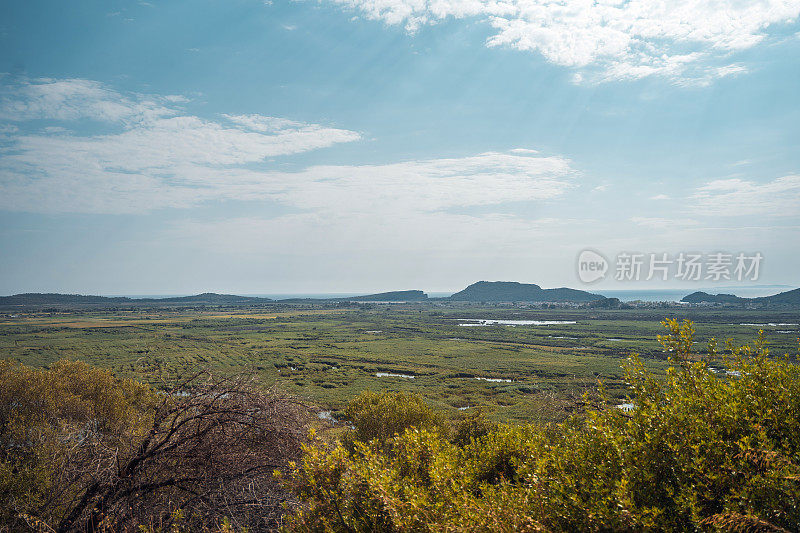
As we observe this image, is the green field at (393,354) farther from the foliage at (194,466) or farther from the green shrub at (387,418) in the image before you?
the foliage at (194,466)

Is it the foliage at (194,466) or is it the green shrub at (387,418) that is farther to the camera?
the green shrub at (387,418)

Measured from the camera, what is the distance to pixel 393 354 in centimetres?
10188

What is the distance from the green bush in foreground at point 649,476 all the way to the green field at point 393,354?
32.0 meters

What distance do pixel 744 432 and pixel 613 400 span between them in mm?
57247

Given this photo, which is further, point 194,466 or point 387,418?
point 387,418

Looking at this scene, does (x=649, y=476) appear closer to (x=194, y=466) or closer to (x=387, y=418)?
(x=194, y=466)

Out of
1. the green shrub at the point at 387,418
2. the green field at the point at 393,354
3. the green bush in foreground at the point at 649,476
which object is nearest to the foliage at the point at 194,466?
the green bush in foreground at the point at 649,476

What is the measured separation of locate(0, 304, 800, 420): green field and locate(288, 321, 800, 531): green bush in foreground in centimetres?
3198

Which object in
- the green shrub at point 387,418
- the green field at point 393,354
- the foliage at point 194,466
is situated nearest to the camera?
the foliage at point 194,466

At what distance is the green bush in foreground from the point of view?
4.95 metres

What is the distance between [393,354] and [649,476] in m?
98.4

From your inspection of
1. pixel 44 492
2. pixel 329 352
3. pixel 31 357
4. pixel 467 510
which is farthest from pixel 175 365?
pixel 467 510

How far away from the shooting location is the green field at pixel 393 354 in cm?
6475

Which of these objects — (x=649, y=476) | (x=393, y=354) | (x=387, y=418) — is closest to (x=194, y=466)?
(x=649, y=476)
